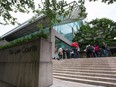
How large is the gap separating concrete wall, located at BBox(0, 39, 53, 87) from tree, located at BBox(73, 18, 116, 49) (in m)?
22.8

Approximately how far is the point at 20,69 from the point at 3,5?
3694 millimetres

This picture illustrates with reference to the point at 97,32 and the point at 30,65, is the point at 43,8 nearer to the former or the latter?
the point at 30,65

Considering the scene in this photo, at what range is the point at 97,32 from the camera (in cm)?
2966

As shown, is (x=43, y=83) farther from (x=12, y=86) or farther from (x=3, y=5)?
(x=3, y=5)

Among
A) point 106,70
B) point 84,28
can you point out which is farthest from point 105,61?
point 84,28

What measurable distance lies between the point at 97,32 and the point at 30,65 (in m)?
25.1

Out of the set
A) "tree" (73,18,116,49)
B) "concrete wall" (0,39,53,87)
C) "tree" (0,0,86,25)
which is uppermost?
"tree" (73,18,116,49)

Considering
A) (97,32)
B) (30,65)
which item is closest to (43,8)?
(30,65)

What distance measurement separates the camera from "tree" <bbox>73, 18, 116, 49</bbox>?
29.3 metres

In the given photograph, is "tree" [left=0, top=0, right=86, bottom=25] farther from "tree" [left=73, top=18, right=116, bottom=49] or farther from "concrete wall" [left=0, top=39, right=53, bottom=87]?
"tree" [left=73, top=18, right=116, bottom=49]

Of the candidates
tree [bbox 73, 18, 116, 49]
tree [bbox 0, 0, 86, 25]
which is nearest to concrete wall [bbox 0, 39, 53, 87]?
tree [bbox 0, 0, 86, 25]

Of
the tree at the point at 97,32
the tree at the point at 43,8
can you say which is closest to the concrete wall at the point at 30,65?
the tree at the point at 43,8

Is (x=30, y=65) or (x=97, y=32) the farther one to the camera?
(x=97, y=32)

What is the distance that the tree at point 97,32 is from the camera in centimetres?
2926
